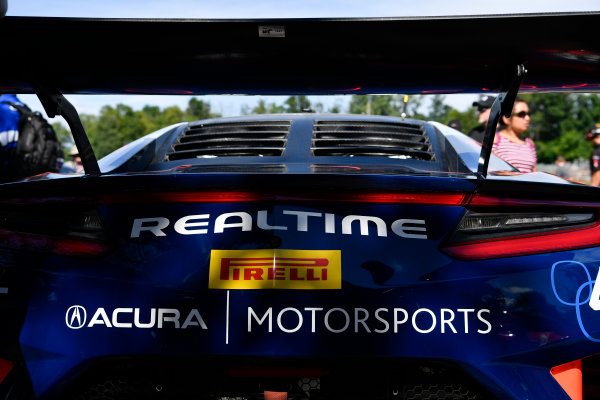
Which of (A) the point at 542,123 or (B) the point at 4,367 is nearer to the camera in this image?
(B) the point at 4,367

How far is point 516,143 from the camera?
6.54 metres

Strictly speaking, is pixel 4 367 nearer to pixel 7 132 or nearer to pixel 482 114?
pixel 7 132

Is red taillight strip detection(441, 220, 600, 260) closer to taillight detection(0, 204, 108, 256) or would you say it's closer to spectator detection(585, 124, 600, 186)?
taillight detection(0, 204, 108, 256)

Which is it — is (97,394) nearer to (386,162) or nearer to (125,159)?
(125,159)

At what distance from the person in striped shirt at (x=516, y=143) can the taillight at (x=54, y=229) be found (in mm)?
5166

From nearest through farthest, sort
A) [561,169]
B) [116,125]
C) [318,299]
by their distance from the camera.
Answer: [318,299] < [561,169] < [116,125]

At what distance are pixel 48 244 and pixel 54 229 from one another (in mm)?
52

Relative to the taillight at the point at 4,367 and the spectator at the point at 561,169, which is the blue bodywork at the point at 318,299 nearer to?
the taillight at the point at 4,367

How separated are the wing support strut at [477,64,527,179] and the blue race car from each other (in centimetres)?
1

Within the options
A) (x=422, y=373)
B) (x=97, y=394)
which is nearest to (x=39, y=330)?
(x=97, y=394)

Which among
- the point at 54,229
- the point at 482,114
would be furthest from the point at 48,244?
the point at 482,114

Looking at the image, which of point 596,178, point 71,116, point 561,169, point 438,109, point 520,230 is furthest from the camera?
point 438,109

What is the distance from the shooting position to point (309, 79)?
1.97 m

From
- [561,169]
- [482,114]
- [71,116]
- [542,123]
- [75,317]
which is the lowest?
[75,317]
